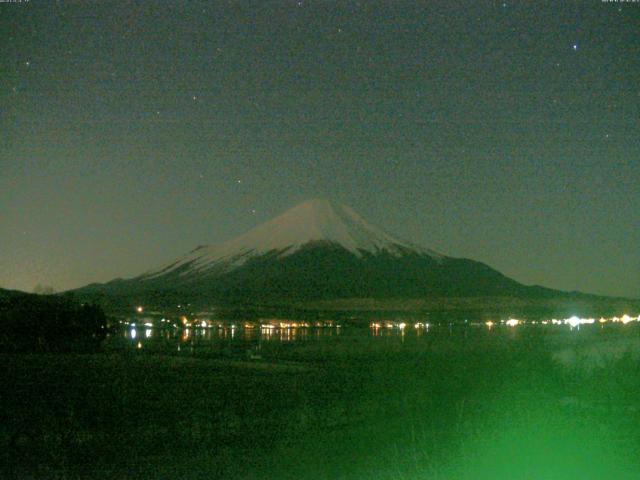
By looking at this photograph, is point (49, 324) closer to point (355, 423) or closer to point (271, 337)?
point (271, 337)

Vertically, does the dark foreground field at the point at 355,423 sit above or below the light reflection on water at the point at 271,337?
below

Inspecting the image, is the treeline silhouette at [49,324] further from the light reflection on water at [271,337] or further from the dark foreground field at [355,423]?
the dark foreground field at [355,423]

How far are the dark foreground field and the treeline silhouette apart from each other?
23558 mm

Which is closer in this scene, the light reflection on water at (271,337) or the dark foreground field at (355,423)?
the dark foreground field at (355,423)

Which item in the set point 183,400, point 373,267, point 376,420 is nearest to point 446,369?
point 376,420

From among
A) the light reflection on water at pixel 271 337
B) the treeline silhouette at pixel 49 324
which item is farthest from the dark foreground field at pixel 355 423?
the treeline silhouette at pixel 49 324

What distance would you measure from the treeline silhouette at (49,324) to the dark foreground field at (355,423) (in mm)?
23558

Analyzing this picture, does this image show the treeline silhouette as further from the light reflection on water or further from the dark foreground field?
the dark foreground field

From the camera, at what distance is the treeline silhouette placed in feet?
168

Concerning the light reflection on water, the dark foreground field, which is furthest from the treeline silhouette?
the dark foreground field

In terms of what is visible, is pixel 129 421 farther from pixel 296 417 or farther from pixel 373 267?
pixel 373 267

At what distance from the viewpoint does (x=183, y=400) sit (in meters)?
22.7

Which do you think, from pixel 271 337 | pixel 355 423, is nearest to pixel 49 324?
pixel 271 337

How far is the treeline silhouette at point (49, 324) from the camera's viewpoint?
51094 mm
